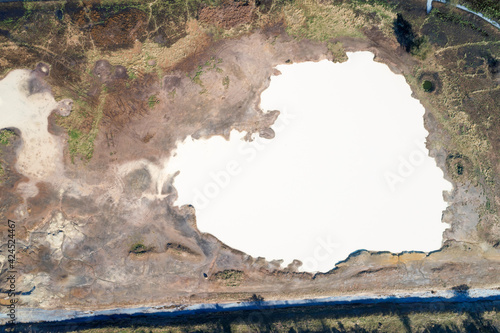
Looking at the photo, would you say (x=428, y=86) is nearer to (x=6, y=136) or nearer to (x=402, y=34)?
(x=402, y=34)

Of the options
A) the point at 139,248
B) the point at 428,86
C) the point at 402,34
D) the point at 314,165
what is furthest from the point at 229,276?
the point at 402,34

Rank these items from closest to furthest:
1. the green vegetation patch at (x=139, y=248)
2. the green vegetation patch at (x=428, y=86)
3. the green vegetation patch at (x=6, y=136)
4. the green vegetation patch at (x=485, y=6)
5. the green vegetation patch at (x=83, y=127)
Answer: the green vegetation patch at (x=6, y=136), the green vegetation patch at (x=83, y=127), the green vegetation patch at (x=139, y=248), the green vegetation patch at (x=428, y=86), the green vegetation patch at (x=485, y=6)

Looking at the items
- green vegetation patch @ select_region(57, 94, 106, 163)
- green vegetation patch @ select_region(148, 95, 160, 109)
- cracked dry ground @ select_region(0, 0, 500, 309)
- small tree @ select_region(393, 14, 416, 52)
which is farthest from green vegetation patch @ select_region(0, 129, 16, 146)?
small tree @ select_region(393, 14, 416, 52)

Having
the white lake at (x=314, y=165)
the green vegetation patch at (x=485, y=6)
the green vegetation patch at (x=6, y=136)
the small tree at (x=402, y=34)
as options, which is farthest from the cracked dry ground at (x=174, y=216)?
the green vegetation patch at (x=485, y=6)

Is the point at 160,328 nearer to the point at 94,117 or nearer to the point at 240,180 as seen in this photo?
the point at 240,180

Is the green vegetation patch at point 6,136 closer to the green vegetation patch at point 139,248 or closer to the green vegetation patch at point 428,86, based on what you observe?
the green vegetation patch at point 139,248

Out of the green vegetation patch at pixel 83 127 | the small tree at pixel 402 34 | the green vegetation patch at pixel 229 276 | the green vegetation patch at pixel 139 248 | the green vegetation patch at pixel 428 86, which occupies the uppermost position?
the small tree at pixel 402 34
